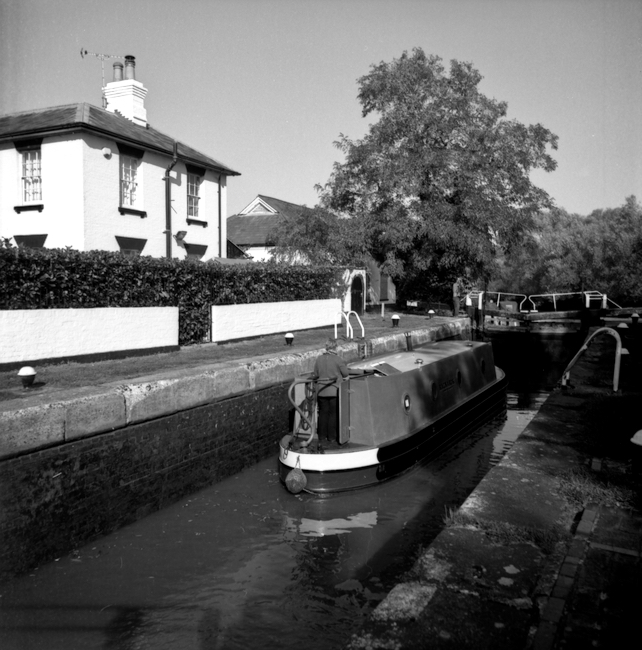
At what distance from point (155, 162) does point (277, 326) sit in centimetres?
633

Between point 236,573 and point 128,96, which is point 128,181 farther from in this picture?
point 236,573

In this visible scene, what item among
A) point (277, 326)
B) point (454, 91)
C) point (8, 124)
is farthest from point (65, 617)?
point (454, 91)

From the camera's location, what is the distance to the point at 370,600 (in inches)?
219

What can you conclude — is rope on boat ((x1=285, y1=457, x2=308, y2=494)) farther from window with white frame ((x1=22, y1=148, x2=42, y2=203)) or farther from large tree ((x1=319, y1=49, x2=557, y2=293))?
large tree ((x1=319, y1=49, x2=557, y2=293))

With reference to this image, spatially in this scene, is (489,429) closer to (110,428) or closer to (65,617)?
(110,428)

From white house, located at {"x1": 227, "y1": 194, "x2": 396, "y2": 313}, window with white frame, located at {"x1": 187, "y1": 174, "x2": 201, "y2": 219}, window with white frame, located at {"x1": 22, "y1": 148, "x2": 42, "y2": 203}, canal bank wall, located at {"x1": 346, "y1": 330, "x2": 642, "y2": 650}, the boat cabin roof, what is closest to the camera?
canal bank wall, located at {"x1": 346, "y1": 330, "x2": 642, "y2": 650}

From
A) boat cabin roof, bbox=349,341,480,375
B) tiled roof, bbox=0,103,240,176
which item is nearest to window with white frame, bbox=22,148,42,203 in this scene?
tiled roof, bbox=0,103,240,176

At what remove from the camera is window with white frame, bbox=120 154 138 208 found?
1655 cm

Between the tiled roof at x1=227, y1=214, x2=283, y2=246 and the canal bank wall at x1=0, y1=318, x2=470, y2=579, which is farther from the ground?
the tiled roof at x1=227, y1=214, x2=283, y2=246

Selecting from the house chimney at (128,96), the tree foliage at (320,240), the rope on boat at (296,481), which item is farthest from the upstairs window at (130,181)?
the rope on boat at (296,481)

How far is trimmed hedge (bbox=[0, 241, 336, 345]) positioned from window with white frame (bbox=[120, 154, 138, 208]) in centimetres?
436

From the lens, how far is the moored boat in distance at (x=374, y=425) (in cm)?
787

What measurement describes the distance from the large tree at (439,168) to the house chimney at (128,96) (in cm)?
802

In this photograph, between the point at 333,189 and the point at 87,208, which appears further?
the point at 333,189
